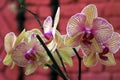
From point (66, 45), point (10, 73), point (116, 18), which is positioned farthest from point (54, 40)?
point (10, 73)

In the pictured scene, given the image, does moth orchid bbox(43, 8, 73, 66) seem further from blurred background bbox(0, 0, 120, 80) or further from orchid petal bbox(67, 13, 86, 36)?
blurred background bbox(0, 0, 120, 80)

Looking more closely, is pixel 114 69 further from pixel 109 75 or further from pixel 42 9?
pixel 42 9

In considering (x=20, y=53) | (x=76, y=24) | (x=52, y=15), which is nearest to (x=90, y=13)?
(x=76, y=24)

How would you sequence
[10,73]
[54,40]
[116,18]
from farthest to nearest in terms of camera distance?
[10,73] → [116,18] → [54,40]

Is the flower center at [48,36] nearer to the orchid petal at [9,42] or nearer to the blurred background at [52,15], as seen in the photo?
the orchid petal at [9,42]

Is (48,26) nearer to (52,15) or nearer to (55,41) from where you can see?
(55,41)

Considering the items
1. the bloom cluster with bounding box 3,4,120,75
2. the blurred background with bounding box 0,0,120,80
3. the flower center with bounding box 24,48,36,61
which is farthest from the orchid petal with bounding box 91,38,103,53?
the blurred background with bounding box 0,0,120,80
